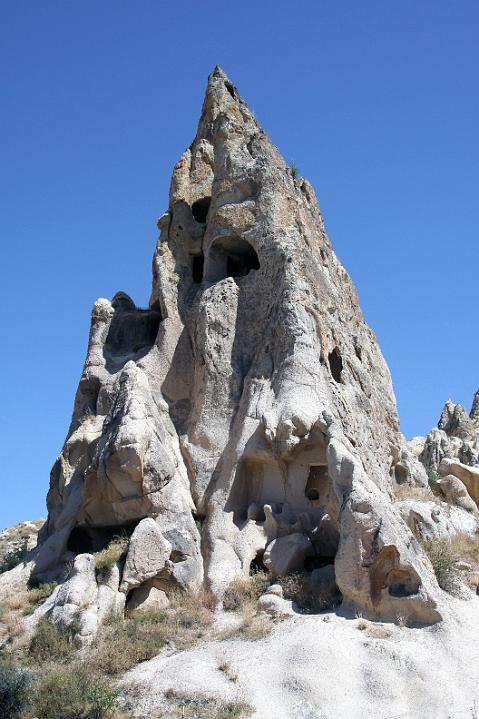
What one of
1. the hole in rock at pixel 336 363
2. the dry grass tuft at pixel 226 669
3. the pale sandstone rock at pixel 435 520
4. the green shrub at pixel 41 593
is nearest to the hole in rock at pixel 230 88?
the hole in rock at pixel 336 363

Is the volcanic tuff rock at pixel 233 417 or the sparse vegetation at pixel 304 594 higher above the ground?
the volcanic tuff rock at pixel 233 417

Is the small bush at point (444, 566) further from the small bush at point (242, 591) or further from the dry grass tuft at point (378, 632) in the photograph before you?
the small bush at point (242, 591)

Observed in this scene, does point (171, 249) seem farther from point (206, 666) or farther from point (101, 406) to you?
point (206, 666)

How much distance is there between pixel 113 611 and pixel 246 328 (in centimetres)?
677

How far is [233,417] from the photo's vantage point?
16.4 m

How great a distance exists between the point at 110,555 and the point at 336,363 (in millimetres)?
6974

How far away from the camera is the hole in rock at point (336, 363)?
18406 mm

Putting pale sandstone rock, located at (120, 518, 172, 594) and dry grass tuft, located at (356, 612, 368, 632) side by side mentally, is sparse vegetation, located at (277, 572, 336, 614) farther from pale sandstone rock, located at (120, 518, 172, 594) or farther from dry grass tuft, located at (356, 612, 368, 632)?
pale sandstone rock, located at (120, 518, 172, 594)

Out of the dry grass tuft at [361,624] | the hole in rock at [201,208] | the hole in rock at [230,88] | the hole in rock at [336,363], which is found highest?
the hole in rock at [230,88]

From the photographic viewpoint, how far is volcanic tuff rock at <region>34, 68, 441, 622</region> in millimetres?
13547

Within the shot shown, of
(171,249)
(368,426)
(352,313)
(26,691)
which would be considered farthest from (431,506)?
(26,691)

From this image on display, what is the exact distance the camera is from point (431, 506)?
722 inches


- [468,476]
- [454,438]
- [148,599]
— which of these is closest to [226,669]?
[148,599]

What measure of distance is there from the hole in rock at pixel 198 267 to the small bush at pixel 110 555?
24.1 feet
